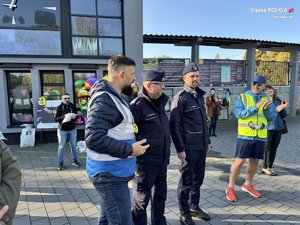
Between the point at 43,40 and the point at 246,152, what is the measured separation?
288 inches

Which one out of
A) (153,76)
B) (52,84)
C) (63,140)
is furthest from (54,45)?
(153,76)

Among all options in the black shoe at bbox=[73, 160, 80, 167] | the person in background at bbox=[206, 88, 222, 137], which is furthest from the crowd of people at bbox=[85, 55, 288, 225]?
the person in background at bbox=[206, 88, 222, 137]

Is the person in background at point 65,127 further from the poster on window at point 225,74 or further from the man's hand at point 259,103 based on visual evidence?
the poster on window at point 225,74

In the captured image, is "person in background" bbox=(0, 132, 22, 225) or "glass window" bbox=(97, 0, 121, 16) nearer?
"person in background" bbox=(0, 132, 22, 225)

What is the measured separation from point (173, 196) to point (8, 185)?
10.6 ft

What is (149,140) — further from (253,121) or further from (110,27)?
(110,27)

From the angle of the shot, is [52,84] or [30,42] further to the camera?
[52,84]

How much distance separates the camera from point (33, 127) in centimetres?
870

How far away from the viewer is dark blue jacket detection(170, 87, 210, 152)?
11.0 ft

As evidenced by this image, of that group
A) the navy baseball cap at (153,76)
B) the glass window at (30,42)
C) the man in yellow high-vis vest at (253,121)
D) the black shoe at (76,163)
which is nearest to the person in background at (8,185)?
the navy baseball cap at (153,76)

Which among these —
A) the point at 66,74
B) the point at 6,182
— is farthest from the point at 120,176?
the point at 66,74

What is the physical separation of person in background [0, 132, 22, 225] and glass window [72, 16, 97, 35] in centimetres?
800

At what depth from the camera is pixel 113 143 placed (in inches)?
79.8

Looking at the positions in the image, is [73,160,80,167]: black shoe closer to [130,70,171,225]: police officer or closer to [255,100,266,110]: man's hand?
[130,70,171,225]: police officer
